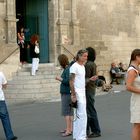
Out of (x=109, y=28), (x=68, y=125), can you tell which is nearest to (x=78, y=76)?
(x=68, y=125)

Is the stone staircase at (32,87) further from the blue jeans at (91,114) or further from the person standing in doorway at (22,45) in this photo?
the blue jeans at (91,114)

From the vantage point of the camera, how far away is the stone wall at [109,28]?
867 inches

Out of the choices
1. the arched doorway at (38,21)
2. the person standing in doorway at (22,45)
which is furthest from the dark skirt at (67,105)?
the arched doorway at (38,21)

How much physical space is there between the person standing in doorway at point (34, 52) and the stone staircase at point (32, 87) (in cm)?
23

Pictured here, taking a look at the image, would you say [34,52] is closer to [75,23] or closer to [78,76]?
[75,23]

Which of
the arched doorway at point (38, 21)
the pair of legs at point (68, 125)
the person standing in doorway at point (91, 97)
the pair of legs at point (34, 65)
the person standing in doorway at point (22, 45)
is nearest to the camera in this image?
the person standing in doorway at point (91, 97)

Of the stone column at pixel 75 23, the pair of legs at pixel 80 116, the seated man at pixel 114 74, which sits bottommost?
the seated man at pixel 114 74

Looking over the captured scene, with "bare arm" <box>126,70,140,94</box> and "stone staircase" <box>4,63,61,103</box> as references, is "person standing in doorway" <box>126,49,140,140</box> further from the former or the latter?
"stone staircase" <box>4,63,61,103</box>

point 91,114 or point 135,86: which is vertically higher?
point 135,86

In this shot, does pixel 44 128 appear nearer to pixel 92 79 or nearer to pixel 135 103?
pixel 92 79

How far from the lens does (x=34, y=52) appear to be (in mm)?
18734

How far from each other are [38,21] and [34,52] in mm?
2324

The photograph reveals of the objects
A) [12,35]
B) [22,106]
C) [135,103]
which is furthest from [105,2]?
[135,103]

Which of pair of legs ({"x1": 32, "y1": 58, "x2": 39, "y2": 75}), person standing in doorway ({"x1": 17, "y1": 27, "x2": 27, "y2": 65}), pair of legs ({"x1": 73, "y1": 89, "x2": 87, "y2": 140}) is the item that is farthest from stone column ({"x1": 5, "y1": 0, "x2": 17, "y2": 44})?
pair of legs ({"x1": 73, "y1": 89, "x2": 87, "y2": 140})
